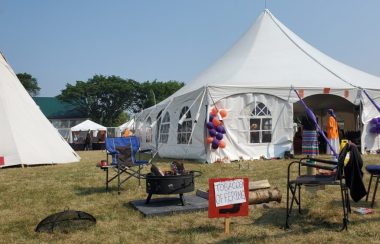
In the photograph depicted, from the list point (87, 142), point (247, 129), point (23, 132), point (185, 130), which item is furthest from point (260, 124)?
point (87, 142)

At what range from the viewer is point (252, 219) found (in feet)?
15.3

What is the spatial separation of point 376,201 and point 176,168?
8.85ft

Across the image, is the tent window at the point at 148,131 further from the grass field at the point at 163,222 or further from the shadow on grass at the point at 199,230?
the shadow on grass at the point at 199,230

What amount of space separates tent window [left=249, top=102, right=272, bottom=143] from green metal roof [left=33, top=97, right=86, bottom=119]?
44204 mm

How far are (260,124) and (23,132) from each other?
23.1 feet

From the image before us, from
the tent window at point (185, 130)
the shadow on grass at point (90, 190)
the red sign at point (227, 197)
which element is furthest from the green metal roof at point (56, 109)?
the red sign at point (227, 197)

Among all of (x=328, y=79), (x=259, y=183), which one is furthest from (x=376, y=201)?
(x=328, y=79)

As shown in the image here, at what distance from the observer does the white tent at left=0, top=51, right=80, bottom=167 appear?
38.8ft

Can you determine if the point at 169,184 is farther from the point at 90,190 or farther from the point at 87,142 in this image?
the point at 87,142

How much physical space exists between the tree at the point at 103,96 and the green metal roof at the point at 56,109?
373 cm

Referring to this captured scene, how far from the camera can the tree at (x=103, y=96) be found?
49594mm

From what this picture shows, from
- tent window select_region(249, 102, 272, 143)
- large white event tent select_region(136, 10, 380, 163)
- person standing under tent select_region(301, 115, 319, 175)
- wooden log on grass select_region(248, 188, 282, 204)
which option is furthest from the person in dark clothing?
tent window select_region(249, 102, 272, 143)

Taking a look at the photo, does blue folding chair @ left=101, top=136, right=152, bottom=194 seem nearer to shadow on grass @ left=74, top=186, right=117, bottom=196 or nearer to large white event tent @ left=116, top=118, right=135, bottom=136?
shadow on grass @ left=74, top=186, right=117, bottom=196

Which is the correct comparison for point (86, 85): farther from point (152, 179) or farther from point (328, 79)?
point (152, 179)
